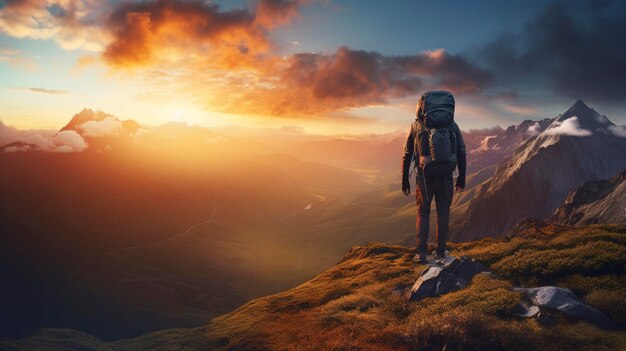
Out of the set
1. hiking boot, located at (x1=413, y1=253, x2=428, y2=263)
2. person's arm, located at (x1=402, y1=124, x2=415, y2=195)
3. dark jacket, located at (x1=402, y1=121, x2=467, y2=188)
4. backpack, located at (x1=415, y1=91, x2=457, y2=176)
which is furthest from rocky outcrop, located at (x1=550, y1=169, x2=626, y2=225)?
backpack, located at (x1=415, y1=91, x2=457, y2=176)

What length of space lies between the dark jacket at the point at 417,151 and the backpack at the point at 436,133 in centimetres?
43

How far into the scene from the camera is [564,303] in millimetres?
13242

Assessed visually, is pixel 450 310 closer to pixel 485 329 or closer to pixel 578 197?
pixel 485 329

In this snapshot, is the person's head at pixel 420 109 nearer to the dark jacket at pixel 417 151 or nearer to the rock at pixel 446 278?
the dark jacket at pixel 417 151

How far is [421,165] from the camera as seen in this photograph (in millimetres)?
20781

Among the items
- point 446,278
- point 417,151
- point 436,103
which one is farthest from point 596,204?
point 446,278

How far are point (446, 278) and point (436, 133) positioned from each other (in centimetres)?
762

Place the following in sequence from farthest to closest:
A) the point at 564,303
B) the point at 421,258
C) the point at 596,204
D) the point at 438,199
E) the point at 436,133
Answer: the point at 596,204 → the point at 421,258 → the point at 438,199 → the point at 436,133 → the point at 564,303

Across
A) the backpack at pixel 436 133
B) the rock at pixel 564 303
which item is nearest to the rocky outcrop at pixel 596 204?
the backpack at pixel 436 133

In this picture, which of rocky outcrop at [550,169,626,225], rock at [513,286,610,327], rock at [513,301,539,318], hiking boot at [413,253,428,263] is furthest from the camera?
rocky outcrop at [550,169,626,225]

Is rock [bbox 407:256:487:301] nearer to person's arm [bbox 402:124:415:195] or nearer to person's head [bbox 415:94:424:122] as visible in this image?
person's arm [bbox 402:124:415:195]

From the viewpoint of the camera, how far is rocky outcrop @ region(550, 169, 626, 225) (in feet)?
315

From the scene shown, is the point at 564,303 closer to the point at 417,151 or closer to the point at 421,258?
the point at 417,151

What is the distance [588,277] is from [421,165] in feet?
30.1
